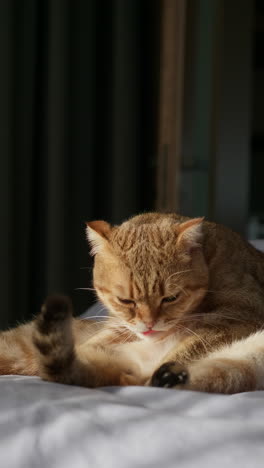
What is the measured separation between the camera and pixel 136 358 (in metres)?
1.17

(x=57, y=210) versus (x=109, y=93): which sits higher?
(x=109, y=93)

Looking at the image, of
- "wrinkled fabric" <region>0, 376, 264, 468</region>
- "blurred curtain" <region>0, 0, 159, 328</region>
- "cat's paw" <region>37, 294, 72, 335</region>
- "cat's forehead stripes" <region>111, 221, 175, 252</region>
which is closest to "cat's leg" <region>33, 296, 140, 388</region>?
"cat's paw" <region>37, 294, 72, 335</region>

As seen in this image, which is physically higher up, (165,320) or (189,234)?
(189,234)

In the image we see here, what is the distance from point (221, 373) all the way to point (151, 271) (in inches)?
11.9

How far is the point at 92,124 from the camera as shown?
3.04 metres

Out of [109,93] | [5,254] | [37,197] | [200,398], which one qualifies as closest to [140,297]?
[200,398]

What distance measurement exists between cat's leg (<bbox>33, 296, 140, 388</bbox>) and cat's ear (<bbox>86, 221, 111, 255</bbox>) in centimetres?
31

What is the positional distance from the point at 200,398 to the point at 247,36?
2.52m

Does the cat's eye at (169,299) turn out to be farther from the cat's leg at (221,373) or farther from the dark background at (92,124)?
the dark background at (92,124)

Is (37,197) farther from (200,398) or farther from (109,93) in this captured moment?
(200,398)

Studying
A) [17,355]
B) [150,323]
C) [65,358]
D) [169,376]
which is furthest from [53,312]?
[17,355]

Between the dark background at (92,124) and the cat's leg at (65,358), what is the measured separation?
1.76 m

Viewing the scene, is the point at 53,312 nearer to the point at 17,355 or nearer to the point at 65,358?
the point at 65,358

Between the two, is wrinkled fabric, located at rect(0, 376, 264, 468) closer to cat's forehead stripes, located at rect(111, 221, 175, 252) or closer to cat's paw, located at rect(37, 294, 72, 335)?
cat's paw, located at rect(37, 294, 72, 335)
